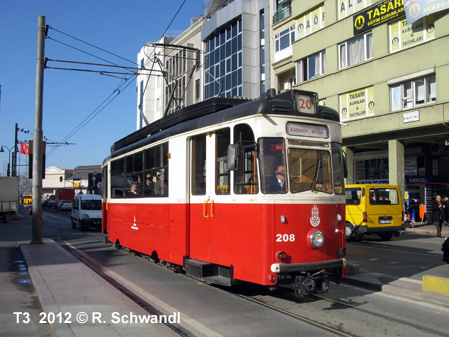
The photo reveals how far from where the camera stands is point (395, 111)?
75.4ft

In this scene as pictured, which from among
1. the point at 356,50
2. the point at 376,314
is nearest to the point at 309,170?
the point at 376,314

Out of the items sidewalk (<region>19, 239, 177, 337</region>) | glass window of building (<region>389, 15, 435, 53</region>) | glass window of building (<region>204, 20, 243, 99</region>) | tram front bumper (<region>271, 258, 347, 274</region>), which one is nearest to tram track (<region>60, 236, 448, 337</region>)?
sidewalk (<region>19, 239, 177, 337</region>)

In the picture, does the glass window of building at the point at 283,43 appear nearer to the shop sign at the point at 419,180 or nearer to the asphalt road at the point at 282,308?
the shop sign at the point at 419,180

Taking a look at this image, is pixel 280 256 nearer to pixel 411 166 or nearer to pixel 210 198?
pixel 210 198

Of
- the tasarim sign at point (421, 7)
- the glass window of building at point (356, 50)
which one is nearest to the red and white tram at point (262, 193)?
the tasarim sign at point (421, 7)

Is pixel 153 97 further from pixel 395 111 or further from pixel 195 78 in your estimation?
pixel 395 111

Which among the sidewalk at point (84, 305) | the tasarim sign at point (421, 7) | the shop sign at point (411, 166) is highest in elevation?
the tasarim sign at point (421, 7)

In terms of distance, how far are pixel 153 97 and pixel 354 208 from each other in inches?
1799

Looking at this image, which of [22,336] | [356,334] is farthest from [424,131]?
[22,336]

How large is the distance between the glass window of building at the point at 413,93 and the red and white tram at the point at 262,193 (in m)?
16.5

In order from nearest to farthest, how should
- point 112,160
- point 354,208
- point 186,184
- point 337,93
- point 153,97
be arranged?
point 186,184
point 112,160
point 354,208
point 337,93
point 153,97

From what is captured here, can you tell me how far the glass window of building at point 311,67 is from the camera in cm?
2802

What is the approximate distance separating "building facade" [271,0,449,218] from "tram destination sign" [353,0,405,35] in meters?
Result: 0.05

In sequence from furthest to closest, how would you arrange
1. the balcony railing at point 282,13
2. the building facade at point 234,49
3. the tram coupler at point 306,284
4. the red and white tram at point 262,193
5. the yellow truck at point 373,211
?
1. the building facade at point 234,49
2. the balcony railing at point 282,13
3. the yellow truck at point 373,211
4. the red and white tram at point 262,193
5. the tram coupler at point 306,284
